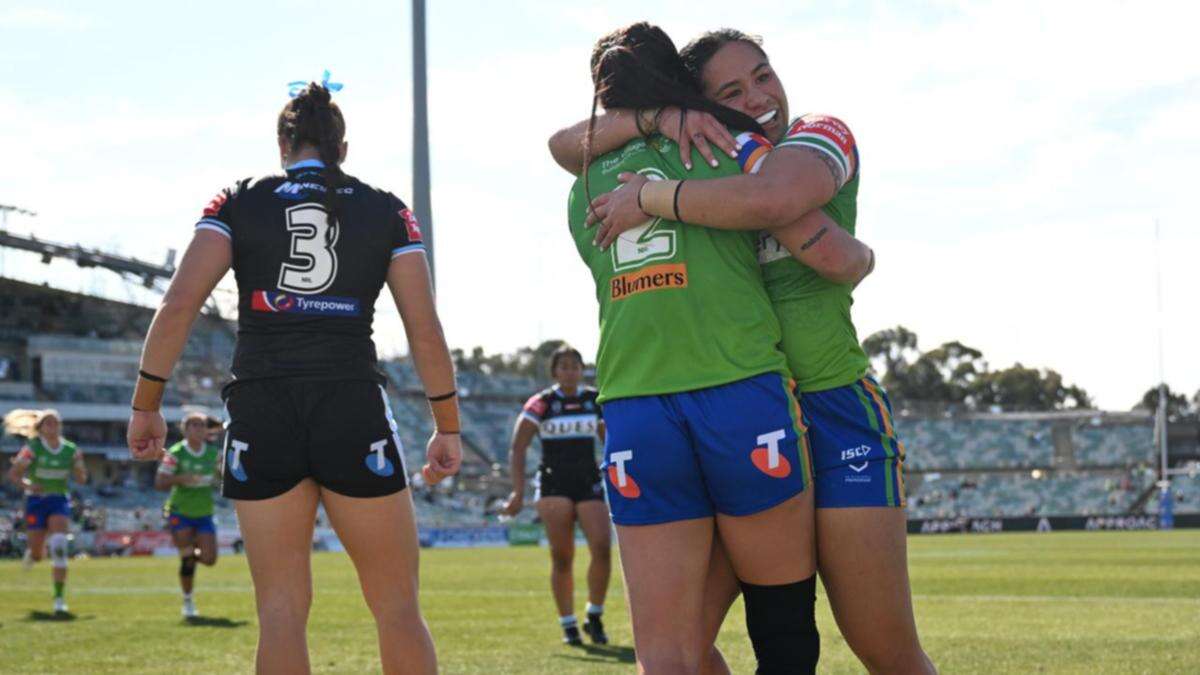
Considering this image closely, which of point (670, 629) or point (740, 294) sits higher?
point (740, 294)

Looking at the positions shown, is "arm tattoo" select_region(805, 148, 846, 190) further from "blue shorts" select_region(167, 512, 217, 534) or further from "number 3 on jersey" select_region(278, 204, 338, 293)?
"blue shorts" select_region(167, 512, 217, 534)

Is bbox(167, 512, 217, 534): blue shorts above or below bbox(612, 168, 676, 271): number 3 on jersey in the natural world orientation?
below

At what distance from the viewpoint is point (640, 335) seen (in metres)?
3.86

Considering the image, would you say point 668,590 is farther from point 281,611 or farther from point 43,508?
point 43,508

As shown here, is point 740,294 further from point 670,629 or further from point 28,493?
point 28,493

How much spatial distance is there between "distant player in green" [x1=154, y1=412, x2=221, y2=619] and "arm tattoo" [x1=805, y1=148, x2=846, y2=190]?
12.8m

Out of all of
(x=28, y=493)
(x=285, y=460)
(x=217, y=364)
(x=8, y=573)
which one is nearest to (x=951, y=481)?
(x=217, y=364)

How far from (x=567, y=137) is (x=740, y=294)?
0.78 metres

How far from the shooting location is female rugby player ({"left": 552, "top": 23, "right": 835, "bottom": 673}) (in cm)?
375

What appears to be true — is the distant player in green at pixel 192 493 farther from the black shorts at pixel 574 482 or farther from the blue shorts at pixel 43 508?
the black shorts at pixel 574 482

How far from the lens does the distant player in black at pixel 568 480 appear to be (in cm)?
1155

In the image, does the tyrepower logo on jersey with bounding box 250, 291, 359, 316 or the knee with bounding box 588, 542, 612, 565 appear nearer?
the tyrepower logo on jersey with bounding box 250, 291, 359, 316

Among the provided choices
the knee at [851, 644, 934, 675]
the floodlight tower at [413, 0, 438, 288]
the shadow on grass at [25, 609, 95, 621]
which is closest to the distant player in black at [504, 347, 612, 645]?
the shadow on grass at [25, 609, 95, 621]

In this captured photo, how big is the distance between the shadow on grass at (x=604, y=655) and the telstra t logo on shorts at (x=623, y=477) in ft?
19.8
